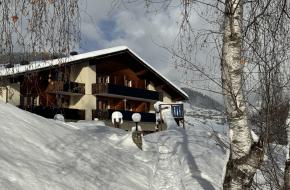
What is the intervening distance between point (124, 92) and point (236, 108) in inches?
1188

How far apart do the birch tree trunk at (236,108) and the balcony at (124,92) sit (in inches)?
1095

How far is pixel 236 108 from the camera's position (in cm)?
502

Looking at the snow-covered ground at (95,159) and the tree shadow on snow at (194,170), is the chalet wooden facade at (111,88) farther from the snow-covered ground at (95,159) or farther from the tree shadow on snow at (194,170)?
the snow-covered ground at (95,159)

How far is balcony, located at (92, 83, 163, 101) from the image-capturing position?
3288 cm

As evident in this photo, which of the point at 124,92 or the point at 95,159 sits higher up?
the point at 124,92

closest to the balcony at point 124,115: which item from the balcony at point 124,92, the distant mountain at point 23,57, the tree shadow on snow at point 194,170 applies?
the balcony at point 124,92

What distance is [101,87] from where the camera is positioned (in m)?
32.8

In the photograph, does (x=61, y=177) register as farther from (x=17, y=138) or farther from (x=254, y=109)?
(x=254, y=109)

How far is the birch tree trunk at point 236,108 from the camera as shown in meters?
4.98

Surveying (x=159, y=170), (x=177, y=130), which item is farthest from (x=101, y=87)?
(x=159, y=170)

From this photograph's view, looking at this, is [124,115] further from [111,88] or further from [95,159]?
[95,159]

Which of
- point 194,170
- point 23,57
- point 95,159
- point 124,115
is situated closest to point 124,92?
point 124,115

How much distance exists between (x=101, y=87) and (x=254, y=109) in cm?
2761

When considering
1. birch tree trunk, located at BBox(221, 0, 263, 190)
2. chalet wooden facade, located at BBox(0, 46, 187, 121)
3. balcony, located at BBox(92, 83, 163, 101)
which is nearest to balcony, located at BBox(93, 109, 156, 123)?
chalet wooden facade, located at BBox(0, 46, 187, 121)
